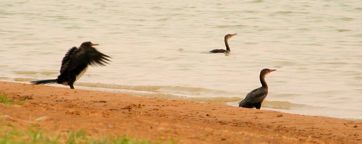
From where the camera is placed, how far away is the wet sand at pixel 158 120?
924 centimetres

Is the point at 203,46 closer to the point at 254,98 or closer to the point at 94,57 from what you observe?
the point at 94,57

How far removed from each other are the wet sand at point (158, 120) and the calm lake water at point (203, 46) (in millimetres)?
2279

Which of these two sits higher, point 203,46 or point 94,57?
point 94,57

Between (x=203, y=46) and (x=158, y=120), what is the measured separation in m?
14.4

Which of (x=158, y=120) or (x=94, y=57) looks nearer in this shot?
(x=158, y=120)

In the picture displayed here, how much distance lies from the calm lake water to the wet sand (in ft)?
7.48

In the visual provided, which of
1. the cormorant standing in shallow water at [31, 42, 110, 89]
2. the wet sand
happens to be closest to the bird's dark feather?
the wet sand

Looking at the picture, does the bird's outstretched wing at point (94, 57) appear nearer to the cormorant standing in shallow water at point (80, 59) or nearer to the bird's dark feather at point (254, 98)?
the cormorant standing in shallow water at point (80, 59)

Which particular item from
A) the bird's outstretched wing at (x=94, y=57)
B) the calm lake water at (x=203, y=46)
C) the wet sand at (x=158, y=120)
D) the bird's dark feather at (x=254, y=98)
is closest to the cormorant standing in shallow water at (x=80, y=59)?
the bird's outstretched wing at (x=94, y=57)

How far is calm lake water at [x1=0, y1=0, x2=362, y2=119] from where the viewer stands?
17.1m

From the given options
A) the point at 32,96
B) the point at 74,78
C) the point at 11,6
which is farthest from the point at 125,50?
the point at 11,6

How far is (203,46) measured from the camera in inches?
1009

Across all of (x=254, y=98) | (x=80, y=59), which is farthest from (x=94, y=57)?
(x=254, y=98)

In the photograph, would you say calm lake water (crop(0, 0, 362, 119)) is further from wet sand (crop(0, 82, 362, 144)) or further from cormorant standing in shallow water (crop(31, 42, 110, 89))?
wet sand (crop(0, 82, 362, 144))
